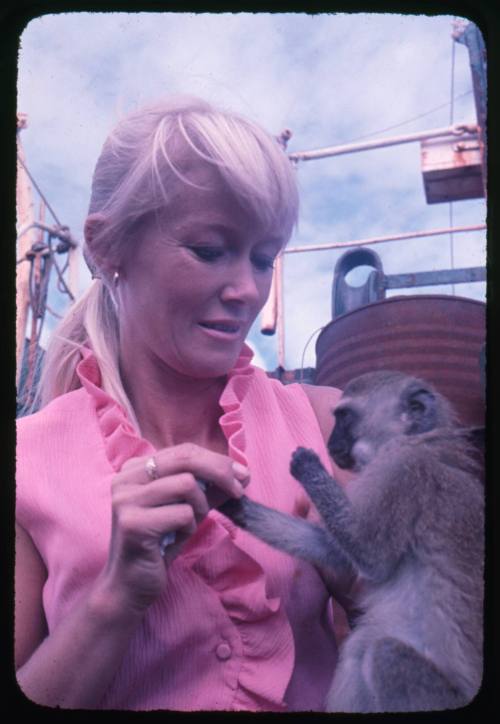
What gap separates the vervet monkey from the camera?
106 centimetres

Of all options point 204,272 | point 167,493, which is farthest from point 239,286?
point 167,493

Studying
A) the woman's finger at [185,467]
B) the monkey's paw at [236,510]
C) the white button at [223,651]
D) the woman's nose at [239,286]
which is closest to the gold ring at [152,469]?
the woman's finger at [185,467]

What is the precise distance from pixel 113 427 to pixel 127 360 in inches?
4.6

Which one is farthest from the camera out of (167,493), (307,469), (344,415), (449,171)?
(344,415)

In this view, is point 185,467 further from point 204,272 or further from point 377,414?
point 377,414

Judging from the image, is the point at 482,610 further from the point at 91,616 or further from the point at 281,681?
the point at 91,616

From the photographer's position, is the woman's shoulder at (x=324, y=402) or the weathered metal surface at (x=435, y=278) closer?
the weathered metal surface at (x=435, y=278)

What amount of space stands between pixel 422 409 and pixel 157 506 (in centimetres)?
50

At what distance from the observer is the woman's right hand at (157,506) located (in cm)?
97

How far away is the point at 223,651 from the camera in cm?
116

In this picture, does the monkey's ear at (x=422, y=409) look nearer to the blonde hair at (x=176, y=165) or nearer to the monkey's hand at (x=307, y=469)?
the monkey's hand at (x=307, y=469)
